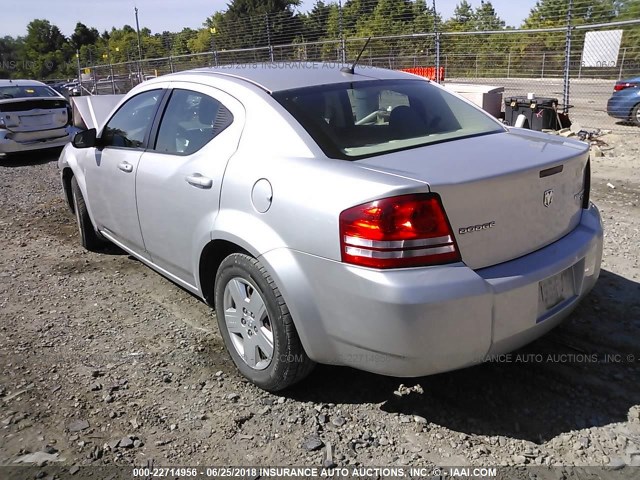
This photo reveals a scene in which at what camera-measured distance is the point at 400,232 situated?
7.44 ft

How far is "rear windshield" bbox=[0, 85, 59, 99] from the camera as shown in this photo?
1077 centimetres

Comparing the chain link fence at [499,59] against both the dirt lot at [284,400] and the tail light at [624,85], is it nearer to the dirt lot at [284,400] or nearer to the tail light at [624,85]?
the tail light at [624,85]

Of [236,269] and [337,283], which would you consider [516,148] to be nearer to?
[337,283]

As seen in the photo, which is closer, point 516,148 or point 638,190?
point 516,148

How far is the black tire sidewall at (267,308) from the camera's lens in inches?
105

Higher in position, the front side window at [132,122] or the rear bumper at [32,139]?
the front side window at [132,122]

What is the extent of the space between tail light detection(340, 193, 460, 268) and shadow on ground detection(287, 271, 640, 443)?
0.92 m

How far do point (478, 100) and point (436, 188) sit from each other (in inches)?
341

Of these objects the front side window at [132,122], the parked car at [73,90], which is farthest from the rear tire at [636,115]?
the parked car at [73,90]

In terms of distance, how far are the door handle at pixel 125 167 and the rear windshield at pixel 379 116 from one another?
1393 millimetres

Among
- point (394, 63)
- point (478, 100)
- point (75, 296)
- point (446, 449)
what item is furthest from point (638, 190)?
point (394, 63)

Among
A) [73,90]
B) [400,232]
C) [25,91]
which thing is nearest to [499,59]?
[25,91]

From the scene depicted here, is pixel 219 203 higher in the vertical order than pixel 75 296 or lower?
higher

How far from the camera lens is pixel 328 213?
2367mm
